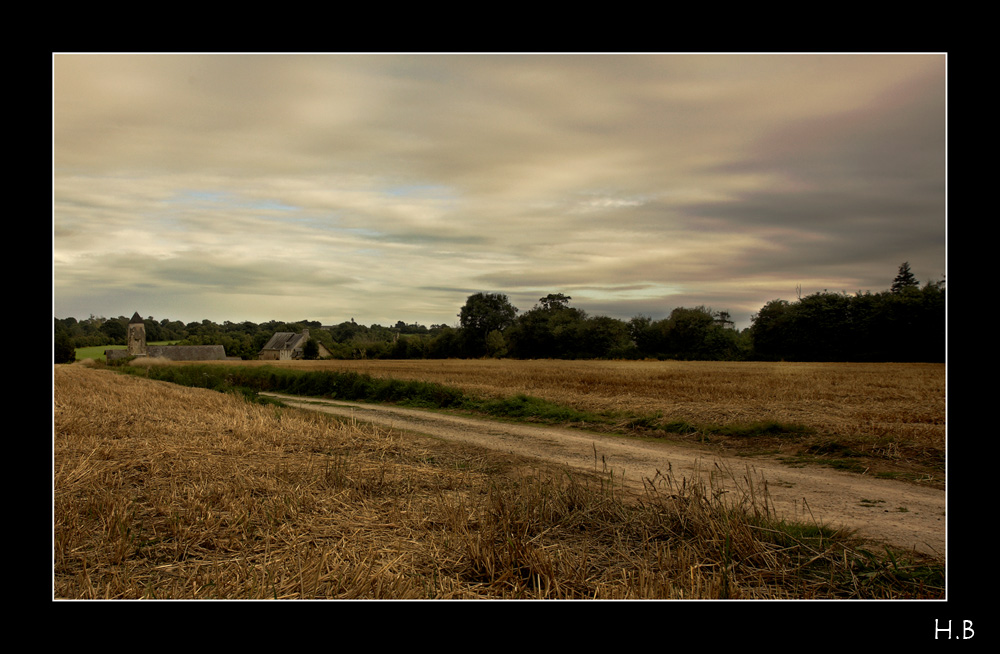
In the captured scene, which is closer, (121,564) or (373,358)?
(121,564)

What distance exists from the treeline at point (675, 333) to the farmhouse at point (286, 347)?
5372 millimetres

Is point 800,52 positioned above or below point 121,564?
above

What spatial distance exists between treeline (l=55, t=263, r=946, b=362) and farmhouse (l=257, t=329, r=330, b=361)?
5372 mm

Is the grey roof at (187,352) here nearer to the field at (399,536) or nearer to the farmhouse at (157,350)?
the farmhouse at (157,350)

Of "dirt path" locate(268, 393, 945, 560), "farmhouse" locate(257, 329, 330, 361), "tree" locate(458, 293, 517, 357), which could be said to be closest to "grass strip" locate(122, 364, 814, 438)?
"dirt path" locate(268, 393, 945, 560)

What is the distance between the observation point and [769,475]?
10.6m

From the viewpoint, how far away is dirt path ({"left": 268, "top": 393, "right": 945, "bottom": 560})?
7.19m

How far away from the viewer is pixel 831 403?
18062 mm

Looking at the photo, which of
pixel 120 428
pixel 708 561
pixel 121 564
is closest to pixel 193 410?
pixel 120 428

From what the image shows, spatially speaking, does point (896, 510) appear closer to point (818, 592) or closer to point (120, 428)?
point (818, 592)

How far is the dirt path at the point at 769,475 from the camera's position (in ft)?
23.6

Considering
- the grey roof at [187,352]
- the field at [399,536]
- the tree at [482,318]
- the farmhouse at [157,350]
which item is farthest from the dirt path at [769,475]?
the grey roof at [187,352]
